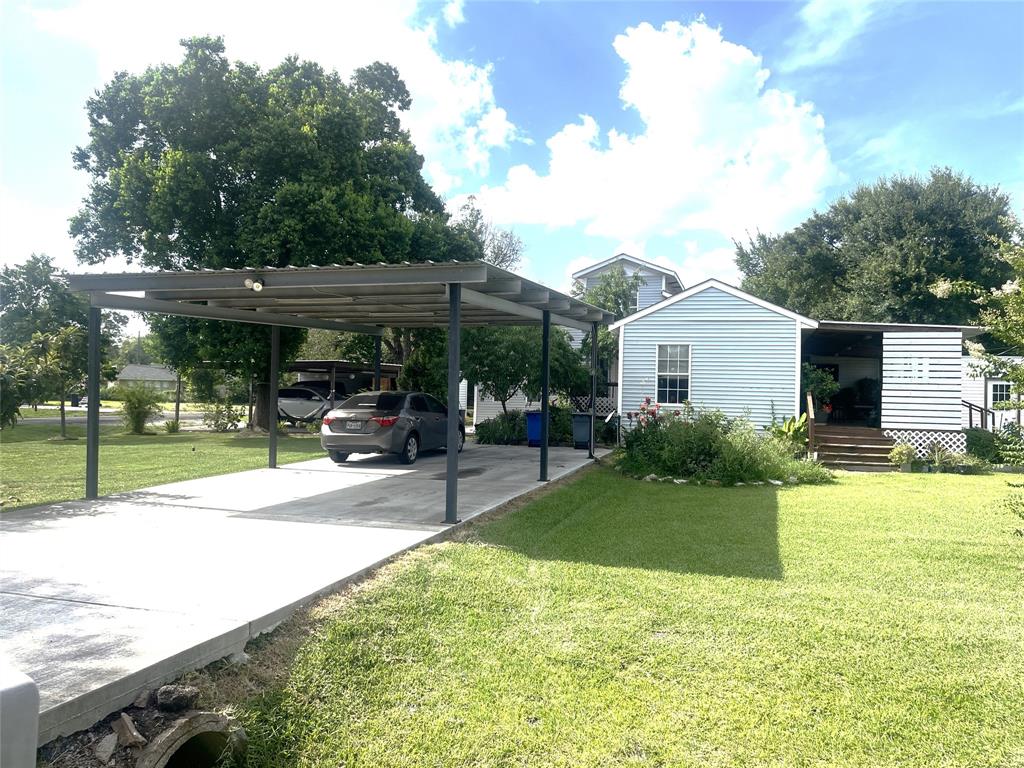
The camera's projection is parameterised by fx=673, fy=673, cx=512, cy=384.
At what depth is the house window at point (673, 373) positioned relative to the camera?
1808 cm

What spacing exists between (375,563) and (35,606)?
244cm

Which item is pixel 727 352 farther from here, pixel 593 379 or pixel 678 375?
pixel 593 379

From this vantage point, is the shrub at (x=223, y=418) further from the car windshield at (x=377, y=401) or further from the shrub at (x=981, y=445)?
the shrub at (x=981, y=445)

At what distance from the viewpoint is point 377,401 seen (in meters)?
12.8

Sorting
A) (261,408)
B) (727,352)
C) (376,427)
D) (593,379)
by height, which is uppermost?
(727,352)

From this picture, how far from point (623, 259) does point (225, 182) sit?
53.4ft

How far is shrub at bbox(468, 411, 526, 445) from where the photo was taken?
19375mm

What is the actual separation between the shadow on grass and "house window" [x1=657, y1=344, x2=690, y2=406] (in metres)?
7.09

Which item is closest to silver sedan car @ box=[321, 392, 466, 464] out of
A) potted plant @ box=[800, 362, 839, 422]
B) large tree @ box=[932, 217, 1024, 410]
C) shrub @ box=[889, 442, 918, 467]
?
large tree @ box=[932, 217, 1024, 410]

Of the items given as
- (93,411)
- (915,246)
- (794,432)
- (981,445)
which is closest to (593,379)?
(794,432)

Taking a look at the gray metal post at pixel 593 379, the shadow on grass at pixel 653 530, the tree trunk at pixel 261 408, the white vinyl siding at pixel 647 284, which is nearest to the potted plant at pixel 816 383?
the gray metal post at pixel 593 379

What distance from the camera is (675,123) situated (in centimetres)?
1427

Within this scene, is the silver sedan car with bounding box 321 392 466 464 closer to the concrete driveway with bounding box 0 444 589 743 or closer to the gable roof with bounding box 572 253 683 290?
the concrete driveway with bounding box 0 444 589 743

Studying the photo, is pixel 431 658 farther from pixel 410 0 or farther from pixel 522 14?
pixel 522 14
